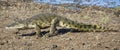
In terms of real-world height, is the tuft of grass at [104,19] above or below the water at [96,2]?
above

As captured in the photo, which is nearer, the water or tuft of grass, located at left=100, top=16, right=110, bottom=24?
tuft of grass, located at left=100, top=16, right=110, bottom=24

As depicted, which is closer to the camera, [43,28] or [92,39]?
[92,39]

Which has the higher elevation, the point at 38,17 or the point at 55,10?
the point at 38,17

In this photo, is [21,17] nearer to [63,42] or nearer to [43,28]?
[43,28]

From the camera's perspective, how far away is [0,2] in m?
19.0

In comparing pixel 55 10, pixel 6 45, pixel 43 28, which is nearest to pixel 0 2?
pixel 55 10

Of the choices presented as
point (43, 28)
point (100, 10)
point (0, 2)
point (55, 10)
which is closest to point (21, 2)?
point (0, 2)

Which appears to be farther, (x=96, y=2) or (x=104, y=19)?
(x=96, y=2)

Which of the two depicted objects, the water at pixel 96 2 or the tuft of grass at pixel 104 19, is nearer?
the tuft of grass at pixel 104 19

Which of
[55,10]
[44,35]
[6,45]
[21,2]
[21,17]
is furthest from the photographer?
[21,2]

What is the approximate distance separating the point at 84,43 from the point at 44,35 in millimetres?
1478

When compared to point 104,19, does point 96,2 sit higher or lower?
lower

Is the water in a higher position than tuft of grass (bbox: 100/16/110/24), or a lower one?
lower

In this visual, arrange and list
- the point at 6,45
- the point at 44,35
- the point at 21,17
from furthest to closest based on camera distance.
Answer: the point at 21,17 < the point at 44,35 < the point at 6,45
